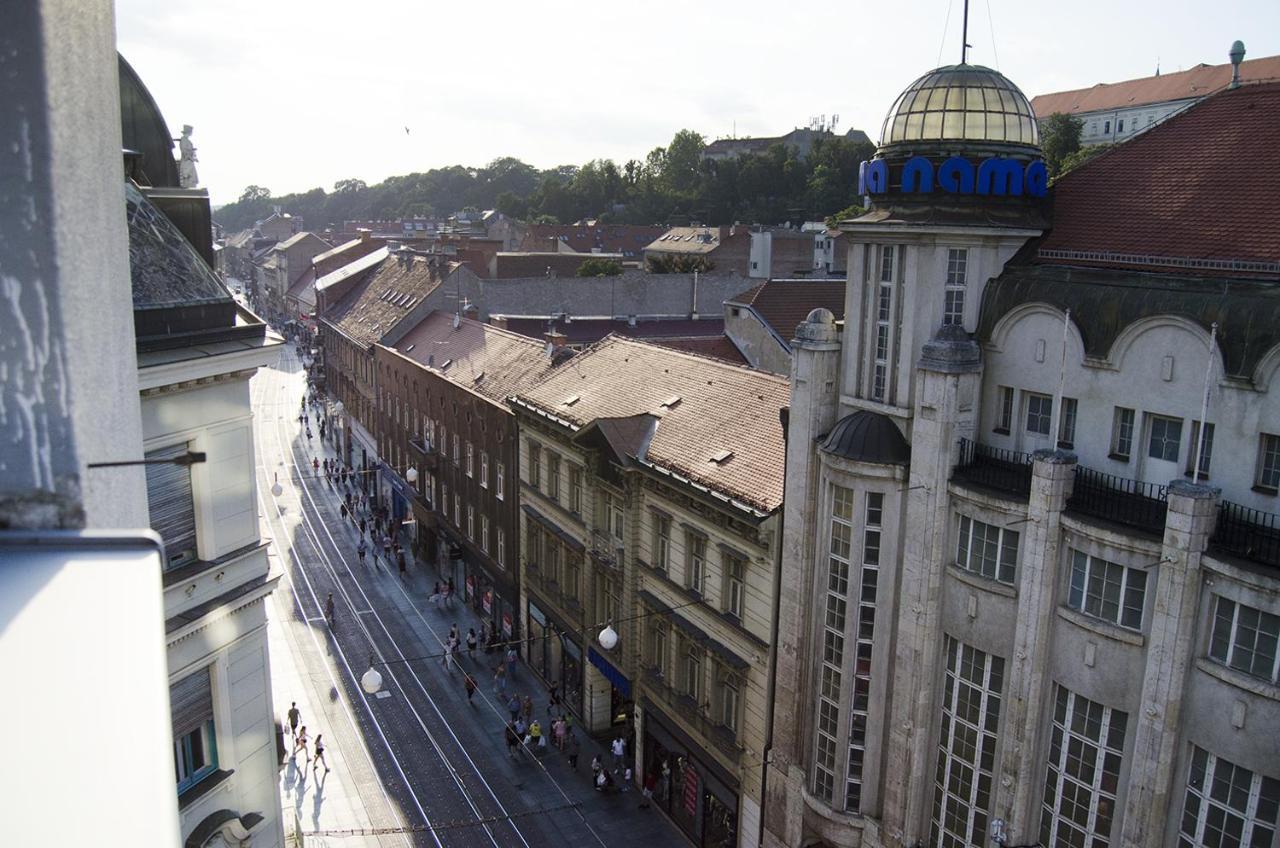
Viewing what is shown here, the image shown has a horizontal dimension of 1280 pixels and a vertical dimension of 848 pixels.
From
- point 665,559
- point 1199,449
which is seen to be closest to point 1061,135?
point 665,559


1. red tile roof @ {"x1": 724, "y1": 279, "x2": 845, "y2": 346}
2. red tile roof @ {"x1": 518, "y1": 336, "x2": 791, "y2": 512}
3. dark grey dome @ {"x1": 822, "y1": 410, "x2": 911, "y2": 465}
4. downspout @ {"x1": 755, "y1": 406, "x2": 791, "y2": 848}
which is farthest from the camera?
red tile roof @ {"x1": 724, "y1": 279, "x2": 845, "y2": 346}

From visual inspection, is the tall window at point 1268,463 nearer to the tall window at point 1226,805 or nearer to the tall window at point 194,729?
the tall window at point 1226,805

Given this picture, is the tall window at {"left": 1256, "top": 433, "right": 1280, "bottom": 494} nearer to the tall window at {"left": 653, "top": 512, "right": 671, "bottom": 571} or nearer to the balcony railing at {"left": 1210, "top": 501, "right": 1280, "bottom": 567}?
the balcony railing at {"left": 1210, "top": 501, "right": 1280, "bottom": 567}


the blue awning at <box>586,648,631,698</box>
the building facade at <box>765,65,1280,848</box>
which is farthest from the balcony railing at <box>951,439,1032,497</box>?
the blue awning at <box>586,648,631,698</box>

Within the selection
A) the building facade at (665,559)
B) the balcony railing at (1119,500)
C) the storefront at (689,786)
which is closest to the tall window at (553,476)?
the building facade at (665,559)

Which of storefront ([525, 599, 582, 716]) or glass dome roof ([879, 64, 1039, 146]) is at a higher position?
glass dome roof ([879, 64, 1039, 146])

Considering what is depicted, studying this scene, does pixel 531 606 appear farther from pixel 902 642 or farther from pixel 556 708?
pixel 902 642

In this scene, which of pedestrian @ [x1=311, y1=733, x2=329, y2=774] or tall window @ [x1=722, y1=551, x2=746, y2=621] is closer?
tall window @ [x1=722, y1=551, x2=746, y2=621]
